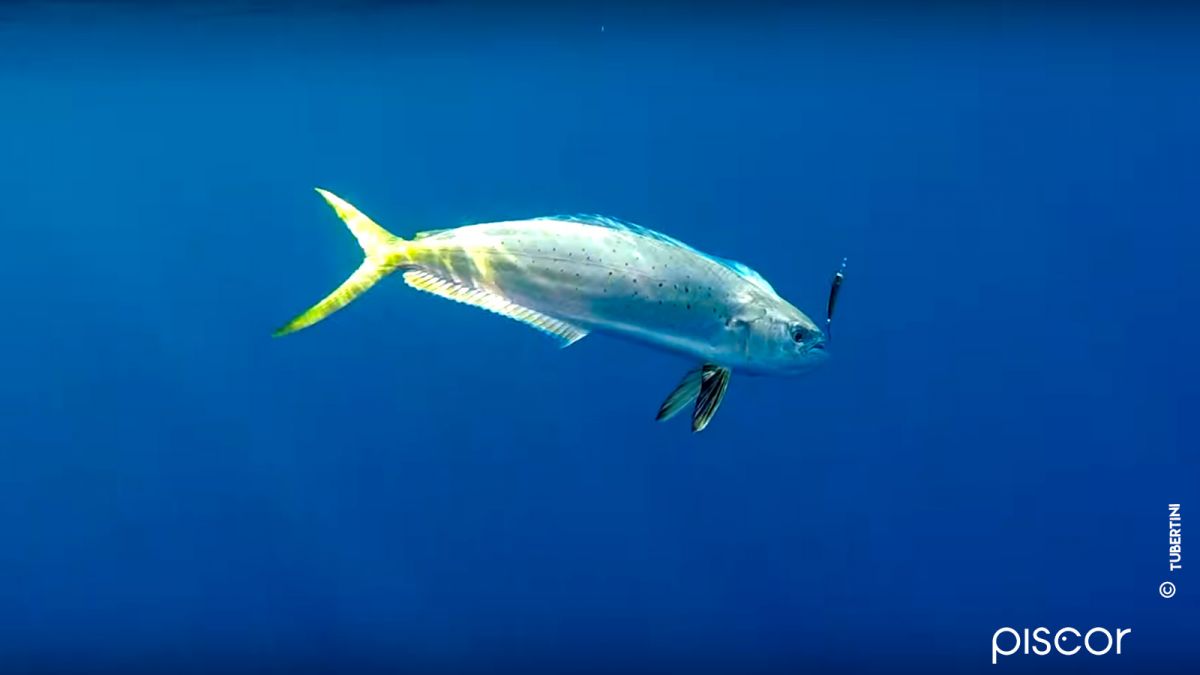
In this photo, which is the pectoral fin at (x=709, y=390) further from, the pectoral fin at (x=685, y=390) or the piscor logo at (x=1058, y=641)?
the piscor logo at (x=1058, y=641)

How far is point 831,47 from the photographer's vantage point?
12.9 m

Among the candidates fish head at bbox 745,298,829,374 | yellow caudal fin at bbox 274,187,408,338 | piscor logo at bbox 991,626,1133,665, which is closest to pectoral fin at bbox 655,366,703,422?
fish head at bbox 745,298,829,374

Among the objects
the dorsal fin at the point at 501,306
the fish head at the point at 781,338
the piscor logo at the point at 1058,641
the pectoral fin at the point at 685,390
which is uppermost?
the piscor logo at the point at 1058,641

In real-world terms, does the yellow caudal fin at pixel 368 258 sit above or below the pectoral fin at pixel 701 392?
above

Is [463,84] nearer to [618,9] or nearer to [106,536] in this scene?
[618,9]

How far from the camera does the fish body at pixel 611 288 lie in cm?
419

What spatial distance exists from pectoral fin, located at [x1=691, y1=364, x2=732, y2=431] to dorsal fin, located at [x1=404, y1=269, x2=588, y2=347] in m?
0.63

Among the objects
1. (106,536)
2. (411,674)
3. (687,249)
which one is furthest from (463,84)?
(687,249)

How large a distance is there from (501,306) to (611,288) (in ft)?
1.65

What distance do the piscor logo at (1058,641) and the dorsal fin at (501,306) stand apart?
23.8 feet

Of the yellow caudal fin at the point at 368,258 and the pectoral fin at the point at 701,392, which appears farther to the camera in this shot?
the pectoral fin at the point at 701,392

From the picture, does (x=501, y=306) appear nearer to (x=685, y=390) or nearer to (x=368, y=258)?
(x=368, y=258)

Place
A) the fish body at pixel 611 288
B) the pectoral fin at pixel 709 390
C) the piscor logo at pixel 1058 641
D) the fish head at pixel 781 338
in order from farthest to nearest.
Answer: the piscor logo at pixel 1058 641 → the pectoral fin at pixel 709 390 → the fish head at pixel 781 338 → the fish body at pixel 611 288

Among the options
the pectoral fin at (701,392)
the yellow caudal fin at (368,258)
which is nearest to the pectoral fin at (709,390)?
the pectoral fin at (701,392)
